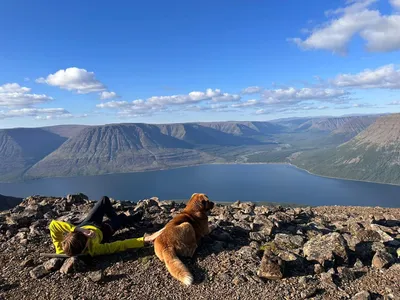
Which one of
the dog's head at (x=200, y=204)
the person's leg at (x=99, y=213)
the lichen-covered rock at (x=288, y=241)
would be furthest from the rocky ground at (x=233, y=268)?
the dog's head at (x=200, y=204)

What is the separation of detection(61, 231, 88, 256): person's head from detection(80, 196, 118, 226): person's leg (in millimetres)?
1100

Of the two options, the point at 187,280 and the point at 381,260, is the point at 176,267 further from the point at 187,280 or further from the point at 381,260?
the point at 381,260

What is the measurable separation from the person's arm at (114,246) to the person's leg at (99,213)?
1.04 m

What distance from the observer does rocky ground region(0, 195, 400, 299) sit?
6.97 metres

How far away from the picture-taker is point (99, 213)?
949 centimetres

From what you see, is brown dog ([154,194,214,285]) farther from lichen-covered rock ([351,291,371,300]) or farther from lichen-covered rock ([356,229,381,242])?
lichen-covered rock ([356,229,381,242])

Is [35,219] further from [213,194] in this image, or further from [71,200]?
[213,194]

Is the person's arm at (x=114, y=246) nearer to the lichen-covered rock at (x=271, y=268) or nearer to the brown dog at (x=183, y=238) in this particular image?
the brown dog at (x=183, y=238)

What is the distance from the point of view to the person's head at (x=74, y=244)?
7754 millimetres

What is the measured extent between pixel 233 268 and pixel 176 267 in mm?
1407

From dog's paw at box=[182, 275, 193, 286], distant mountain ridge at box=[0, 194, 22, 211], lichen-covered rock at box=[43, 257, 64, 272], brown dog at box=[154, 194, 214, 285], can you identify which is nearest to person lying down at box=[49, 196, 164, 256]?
lichen-covered rock at box=[43, 257, 64, 272]

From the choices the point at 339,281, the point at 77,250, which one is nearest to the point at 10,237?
the point at 77,250

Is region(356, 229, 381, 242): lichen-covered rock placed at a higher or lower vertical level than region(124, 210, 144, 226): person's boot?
lower

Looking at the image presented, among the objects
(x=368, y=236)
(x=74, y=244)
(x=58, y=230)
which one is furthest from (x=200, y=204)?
(x=368, y=236)
